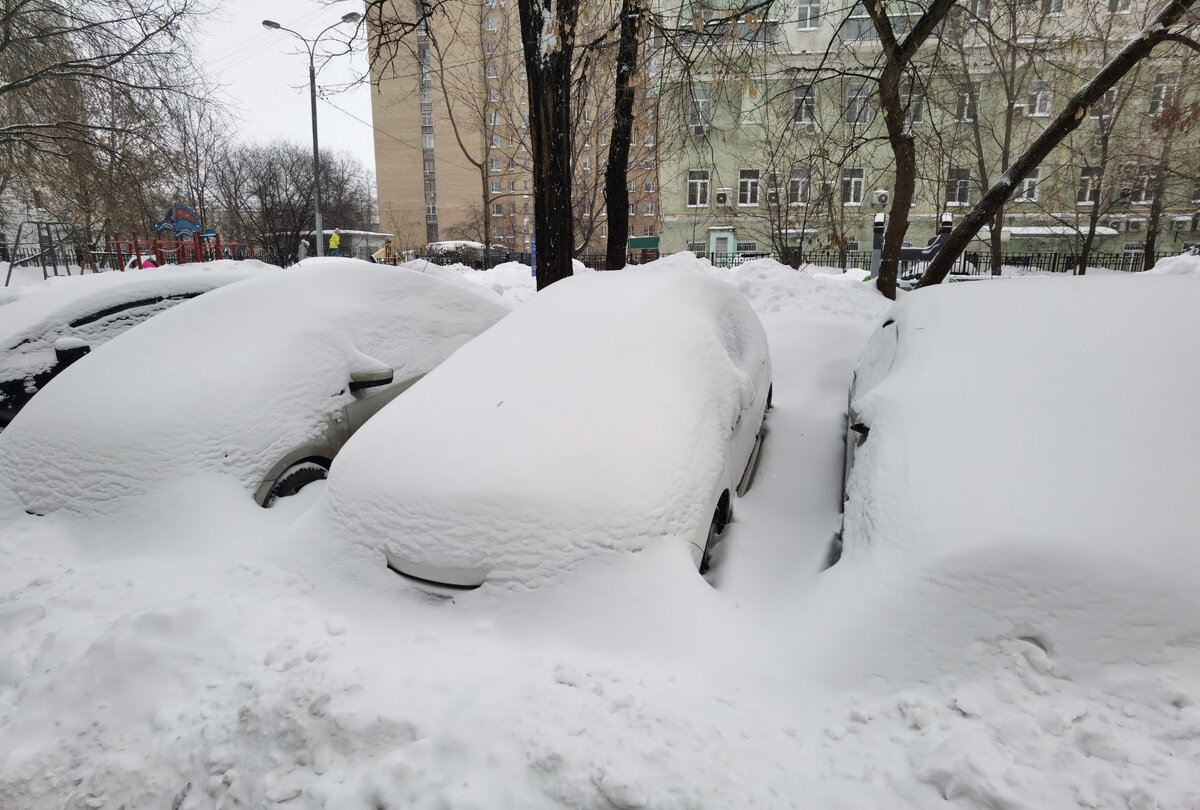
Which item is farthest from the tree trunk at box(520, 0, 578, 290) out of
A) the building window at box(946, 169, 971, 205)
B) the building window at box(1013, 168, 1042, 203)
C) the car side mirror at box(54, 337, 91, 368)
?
the building window at box(946, 169, 971, 205)

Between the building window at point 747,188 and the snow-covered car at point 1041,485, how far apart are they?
101ft

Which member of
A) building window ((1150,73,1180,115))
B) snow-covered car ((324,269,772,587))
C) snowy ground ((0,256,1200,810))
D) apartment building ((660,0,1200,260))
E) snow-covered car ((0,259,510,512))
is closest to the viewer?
snowy ground ((0,256,1200,810))

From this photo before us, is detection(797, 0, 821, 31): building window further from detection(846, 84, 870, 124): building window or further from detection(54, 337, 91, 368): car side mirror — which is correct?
detection(54, 337, 91, 368): car side mirror

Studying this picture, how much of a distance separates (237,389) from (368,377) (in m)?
0.77

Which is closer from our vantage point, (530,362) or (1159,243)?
(530,362)

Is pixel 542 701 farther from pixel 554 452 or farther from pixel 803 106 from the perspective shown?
pixel 803 106

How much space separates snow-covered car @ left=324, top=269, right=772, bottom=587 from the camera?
260 cm

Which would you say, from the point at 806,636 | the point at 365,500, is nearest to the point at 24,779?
the point at 365,500

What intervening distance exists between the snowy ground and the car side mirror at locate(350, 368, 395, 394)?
1.43 m

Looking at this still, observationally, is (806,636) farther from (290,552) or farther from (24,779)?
(24,779)

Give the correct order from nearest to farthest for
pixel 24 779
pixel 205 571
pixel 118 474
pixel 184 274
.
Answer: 1. pixel 24 779
2. pixel 205 571
3. pixel 118 474
4. pixel 184 274

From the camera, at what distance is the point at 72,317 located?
588 centimetres

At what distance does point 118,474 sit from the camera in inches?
141

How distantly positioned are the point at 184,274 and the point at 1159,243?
40.0m
